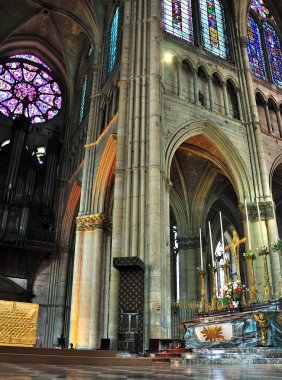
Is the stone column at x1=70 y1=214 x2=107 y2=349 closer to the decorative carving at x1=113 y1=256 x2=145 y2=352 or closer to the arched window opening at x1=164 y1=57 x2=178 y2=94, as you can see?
the decorative carving at x1=113 y1=256 x2=145 y2=352

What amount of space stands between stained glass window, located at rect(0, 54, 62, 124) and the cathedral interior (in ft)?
0.29

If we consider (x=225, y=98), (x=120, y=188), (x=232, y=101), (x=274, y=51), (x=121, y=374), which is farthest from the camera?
(x=274, y=51)

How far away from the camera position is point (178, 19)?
18.7 meters

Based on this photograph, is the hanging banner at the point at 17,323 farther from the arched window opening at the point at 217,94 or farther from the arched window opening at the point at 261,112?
the arched window opening at the point at 261,112

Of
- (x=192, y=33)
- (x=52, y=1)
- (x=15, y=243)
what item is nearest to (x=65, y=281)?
(x=15, y=243)

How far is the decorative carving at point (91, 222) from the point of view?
661 inches

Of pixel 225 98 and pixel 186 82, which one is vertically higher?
pixel 186 82

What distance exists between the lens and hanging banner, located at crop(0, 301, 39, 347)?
280 inches

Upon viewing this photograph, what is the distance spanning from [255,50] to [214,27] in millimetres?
3154

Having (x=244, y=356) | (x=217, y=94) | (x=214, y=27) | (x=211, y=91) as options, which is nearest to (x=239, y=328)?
(x=244, y=356)

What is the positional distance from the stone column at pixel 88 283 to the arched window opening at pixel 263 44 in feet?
41.0

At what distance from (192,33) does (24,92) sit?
1318 centimetres

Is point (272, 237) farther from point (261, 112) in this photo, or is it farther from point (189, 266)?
point (261, 112)

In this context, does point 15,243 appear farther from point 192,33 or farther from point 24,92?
point 192,33
